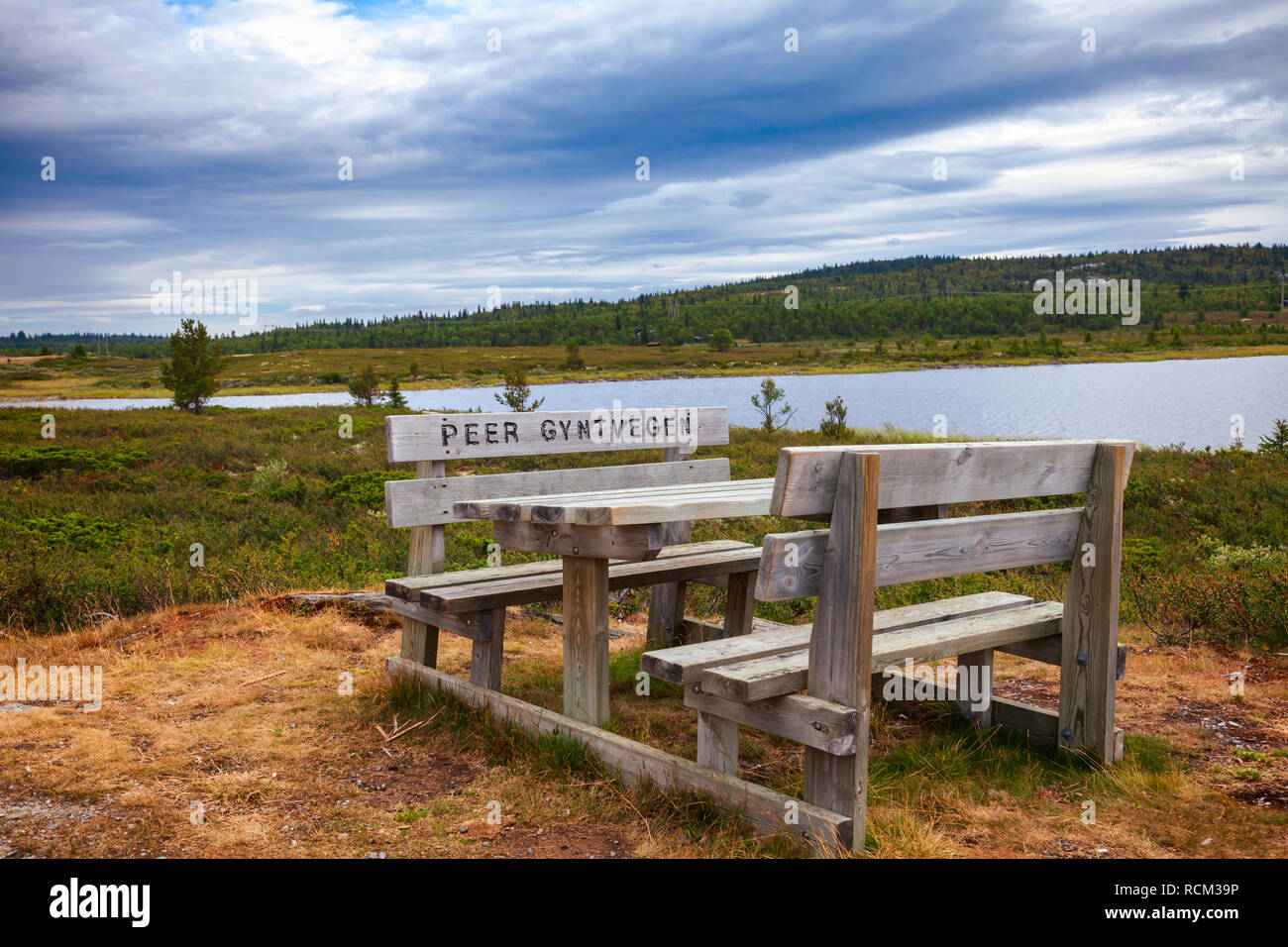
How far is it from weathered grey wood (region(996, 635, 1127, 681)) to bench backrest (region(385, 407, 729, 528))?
2115 mm

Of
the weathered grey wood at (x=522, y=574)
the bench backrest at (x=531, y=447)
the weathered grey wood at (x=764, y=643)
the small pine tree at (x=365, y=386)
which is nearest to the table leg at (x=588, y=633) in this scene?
the weathered grey wood at (x=764, y=643)

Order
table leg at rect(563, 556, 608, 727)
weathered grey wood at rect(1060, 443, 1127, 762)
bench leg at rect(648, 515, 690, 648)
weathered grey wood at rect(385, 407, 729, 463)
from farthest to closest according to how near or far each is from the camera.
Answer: bench leg at rect(648, 515, 690, 648), weathered grey wood at rect(385, 407, 729, 463), table leg at rect(563, 556, 608, 727), weathered grey wood at rect(1060, 443, 1127, 762)

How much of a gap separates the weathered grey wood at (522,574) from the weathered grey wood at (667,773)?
1.49ft

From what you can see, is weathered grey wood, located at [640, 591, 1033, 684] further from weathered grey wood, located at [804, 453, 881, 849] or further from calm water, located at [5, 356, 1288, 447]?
A: calm water, located at [5, 356, 1288, 447]

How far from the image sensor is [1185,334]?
80.5 metres

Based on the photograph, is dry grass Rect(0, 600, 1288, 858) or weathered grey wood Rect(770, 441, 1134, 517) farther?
dry grass Rect(0, 600, 1288, 858)

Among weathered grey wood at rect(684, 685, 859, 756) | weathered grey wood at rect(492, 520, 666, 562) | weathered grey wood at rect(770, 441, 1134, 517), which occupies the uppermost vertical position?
weathered grey wood at rect(770, 441, 1134, 517)

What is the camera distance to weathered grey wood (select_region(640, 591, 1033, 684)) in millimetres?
3209

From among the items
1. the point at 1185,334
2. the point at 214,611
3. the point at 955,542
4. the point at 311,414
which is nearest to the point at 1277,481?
the point at 955,542

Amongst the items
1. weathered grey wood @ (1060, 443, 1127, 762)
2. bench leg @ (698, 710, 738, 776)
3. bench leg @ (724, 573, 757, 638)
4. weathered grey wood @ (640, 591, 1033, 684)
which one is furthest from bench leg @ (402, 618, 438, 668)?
weathered grey wood @ (1060, 443, 1127, 762)

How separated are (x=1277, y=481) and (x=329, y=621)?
12.9 meters

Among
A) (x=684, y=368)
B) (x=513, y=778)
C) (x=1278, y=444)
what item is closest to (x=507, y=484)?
(x=513, y=778)

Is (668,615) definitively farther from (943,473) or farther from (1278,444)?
(1278,444)
